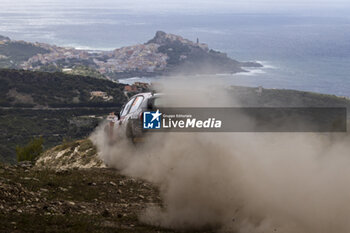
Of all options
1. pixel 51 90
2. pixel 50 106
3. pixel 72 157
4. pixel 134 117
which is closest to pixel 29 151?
pixel 72 157

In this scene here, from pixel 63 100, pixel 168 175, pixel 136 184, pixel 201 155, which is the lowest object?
pixel 63 100

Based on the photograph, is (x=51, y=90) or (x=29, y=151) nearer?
(x=29, y=151)

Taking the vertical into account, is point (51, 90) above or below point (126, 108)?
below

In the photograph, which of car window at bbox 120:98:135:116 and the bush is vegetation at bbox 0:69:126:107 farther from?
car window at bbox 120:98:135:116

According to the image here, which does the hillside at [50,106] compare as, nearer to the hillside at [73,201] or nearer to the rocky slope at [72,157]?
the rocky slope at [72,157]

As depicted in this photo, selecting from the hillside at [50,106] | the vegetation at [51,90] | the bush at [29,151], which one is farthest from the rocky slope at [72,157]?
the vegetation at [51,90]

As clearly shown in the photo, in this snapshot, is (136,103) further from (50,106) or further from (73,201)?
(50,106)

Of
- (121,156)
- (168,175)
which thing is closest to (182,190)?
(168,175)

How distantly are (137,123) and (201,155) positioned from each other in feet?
15.3

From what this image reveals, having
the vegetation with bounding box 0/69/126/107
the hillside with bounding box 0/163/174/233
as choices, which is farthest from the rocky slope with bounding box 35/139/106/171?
the vegetation with bounding box 0/69/126/107

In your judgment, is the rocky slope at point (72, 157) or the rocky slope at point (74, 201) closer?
the rocky slope at point (74, 201)

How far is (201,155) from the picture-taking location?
420 inches

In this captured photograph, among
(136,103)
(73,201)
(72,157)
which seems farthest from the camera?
(72,157)

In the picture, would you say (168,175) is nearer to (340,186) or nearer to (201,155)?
(201,155)
